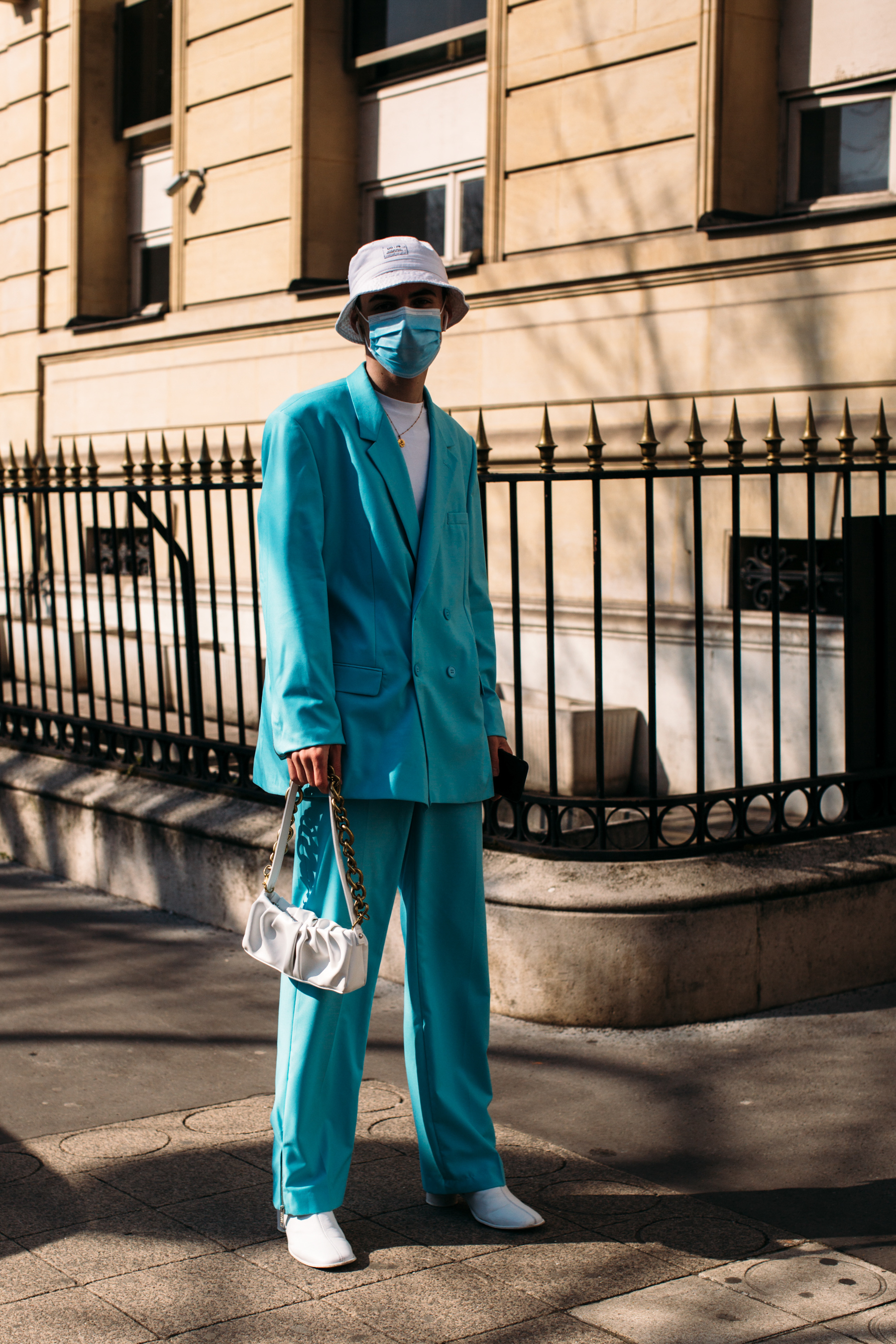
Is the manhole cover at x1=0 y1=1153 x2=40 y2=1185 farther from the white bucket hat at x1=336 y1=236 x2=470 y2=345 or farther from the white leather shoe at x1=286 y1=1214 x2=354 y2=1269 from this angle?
the white bucket hat at x1=336 y1=236 x2=470 y2=345

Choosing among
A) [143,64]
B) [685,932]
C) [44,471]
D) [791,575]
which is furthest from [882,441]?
[143,64]

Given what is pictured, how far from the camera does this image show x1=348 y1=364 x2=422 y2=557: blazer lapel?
319 centimetres

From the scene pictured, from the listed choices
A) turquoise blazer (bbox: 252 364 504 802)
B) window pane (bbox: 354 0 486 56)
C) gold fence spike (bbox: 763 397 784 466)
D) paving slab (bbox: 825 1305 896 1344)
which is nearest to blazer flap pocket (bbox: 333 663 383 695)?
turquoise blazer (bbox: 252 364 504 802)

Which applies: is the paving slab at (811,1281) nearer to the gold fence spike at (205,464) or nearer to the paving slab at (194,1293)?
the paving slab at (194,1293)

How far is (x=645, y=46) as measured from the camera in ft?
27.8

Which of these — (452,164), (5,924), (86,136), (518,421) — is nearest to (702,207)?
(518,421)

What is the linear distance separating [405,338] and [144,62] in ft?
39.2

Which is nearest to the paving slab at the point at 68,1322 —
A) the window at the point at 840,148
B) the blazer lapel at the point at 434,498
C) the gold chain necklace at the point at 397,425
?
the blazer lapel at the point at 434,498

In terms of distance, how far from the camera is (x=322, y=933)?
3.02 m

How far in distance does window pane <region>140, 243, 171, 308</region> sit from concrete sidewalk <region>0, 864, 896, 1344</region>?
966 centimetres

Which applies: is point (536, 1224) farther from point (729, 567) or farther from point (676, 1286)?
point (729, 567)

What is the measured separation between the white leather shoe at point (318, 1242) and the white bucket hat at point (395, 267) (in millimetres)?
1943

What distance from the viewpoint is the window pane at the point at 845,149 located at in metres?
7.94

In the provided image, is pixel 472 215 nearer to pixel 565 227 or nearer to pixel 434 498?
pixel 565 227
